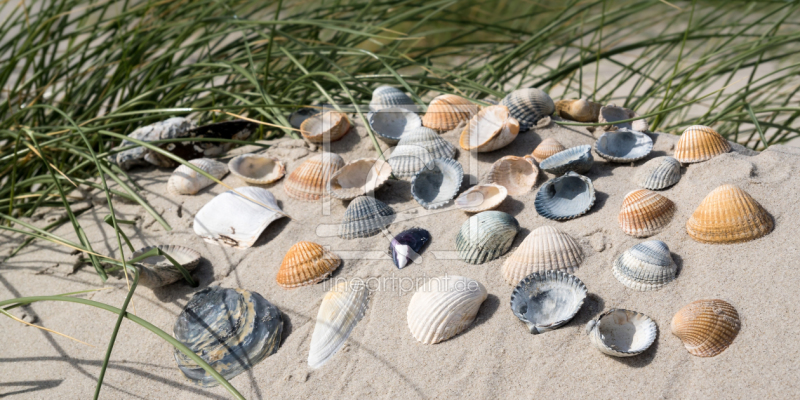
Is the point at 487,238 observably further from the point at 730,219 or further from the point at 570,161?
the point at 730,219

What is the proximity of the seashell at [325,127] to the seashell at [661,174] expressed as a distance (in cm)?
147

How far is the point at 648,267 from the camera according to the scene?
1.61 metres

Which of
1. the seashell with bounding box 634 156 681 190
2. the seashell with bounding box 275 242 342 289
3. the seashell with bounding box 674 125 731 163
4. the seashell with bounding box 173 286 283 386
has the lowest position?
the seashell with bounding box 173 286 283 386

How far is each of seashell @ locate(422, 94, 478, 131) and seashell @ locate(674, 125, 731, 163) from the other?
101 centimetres

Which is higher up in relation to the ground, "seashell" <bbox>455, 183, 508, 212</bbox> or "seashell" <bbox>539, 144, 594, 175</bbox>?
"seashell" <bbox>539, 144, 594, 175</bbox>

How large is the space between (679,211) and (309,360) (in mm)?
1425

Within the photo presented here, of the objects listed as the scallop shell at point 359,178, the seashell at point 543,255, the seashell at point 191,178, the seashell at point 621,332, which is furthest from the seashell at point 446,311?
the seashell at point 191,178

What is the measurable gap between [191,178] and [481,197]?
1.45 m

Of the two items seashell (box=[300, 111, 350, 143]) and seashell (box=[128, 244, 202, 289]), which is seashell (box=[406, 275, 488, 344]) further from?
seashell (box=[300, 111, 350, 143])

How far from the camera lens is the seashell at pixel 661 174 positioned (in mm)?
1964

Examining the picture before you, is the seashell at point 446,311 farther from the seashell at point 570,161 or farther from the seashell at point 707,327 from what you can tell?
the seashell at point 570,161

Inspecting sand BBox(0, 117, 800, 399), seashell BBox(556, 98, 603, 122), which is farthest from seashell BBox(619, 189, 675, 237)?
seashell BBox(556, 98, 603, 122)

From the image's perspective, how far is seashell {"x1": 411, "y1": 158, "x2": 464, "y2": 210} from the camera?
2229 millimetres

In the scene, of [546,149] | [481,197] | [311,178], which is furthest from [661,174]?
[311,178]
